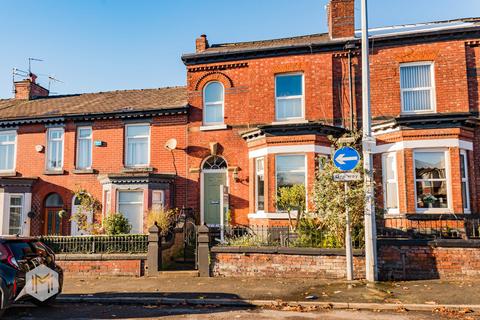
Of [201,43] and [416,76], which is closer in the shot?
[416,76]

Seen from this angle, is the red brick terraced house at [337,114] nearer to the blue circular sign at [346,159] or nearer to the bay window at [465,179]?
the bay window at [465,179]

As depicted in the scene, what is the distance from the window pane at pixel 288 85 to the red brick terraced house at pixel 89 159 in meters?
4.02

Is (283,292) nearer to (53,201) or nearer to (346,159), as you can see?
(346,159)

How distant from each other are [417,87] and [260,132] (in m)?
6.12

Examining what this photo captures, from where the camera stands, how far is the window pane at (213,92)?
17344 millimetres

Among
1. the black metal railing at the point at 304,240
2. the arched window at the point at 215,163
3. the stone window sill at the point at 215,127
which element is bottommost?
the black metal railing at the point at 304,240

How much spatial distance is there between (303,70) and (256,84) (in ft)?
6.29

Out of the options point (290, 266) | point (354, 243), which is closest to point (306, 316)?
point (290, 266)

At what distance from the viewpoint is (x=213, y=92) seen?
17406mm

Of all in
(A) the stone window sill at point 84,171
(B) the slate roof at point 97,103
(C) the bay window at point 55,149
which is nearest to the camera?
(A) the stone window sill at point 84,171

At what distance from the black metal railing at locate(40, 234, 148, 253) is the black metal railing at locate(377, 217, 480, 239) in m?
7.16

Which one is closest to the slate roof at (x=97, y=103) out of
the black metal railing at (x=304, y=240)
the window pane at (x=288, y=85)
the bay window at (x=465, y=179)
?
the window pane at (x=288, y=85)

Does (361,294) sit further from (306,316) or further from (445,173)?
(445,173)

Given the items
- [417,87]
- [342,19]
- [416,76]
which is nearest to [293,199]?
[417,87]
